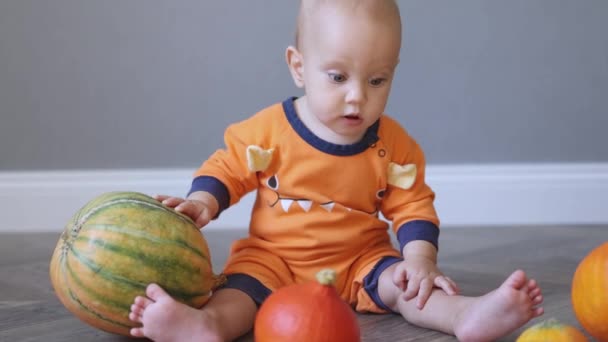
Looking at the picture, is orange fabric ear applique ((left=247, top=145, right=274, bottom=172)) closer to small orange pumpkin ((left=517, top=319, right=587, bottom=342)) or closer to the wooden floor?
the wooden floor

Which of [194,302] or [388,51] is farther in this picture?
[388,51]

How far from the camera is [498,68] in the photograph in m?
2.38

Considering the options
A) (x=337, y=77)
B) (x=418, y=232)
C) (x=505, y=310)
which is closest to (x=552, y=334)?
(x=505, y=310)

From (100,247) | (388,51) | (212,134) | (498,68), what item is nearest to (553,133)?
(498,68)

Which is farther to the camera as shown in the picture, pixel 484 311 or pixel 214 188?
pixel 214 188

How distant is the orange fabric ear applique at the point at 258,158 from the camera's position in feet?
4.63

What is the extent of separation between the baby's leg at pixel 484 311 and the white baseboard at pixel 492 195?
114cm

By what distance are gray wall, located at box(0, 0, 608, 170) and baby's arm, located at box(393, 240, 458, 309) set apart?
1.04m

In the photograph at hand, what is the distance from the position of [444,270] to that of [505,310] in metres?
0.67

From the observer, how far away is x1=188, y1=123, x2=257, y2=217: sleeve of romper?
56.0 inches

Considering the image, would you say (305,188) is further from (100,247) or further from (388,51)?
(100,247)

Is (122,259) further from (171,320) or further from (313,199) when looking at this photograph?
(313,199)

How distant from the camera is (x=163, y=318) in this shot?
3.61ft

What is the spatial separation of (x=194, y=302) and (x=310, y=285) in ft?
0.82
